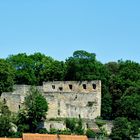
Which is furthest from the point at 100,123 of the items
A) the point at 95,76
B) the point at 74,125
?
the point at 95,76

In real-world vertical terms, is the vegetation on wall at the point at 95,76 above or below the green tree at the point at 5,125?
above

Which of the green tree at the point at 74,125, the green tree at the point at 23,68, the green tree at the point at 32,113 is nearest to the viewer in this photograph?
the green tree at the point at 32,113

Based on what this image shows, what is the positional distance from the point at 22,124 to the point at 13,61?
29476 mm

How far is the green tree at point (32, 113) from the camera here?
8219cm

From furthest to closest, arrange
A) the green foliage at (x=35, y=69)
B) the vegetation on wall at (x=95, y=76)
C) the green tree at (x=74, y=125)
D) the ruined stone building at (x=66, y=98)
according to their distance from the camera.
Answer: the green foliage at (x=35, y=69) < the vegetation on wall at (x=95, y=76) < the ruined stone building at (x=66, y=98) < the green tree at (x=74, y=125)

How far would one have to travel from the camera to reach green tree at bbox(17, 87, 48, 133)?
270 feet

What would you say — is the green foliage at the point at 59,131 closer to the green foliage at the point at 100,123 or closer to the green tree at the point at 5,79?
the green foliage at the point at 100,123

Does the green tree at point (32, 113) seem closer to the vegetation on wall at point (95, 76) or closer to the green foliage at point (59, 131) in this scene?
the green foliage at point (59, 131)

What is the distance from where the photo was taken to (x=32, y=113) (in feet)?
270

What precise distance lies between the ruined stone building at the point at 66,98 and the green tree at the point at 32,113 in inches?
54.0

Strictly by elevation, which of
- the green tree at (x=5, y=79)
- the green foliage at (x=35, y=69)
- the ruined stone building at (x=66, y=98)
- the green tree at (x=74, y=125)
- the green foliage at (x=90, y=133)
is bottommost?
the green foliage at (x=90, y=133)

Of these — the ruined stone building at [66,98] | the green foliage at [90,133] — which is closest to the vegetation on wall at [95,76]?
the ruined stone building at [66,98]

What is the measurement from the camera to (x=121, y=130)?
8481 centimetres

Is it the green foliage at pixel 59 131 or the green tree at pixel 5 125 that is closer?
the green tree at pixel 5 125
